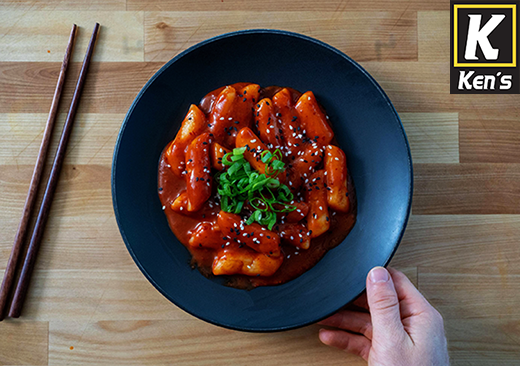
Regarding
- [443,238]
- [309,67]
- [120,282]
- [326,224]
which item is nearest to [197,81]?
[309,67]

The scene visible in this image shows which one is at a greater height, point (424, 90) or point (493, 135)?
point (424, 90)

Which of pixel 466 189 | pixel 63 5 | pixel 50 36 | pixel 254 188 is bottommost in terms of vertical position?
A: pixel 466 189

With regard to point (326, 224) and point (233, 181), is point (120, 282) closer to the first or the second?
point (233, 181)

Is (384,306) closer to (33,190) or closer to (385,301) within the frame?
(385,301)

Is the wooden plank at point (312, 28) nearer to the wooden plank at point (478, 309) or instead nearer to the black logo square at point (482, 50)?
the black logo square at point (482, 50)

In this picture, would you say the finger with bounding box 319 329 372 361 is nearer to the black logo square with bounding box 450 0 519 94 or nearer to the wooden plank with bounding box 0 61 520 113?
the wooden plank with bounding box 0 61 520 113

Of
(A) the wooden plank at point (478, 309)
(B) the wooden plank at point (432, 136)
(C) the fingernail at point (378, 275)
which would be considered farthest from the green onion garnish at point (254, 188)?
(A) the wooden plank at point (478, 309)

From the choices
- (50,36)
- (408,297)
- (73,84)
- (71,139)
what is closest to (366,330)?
(408,297)
